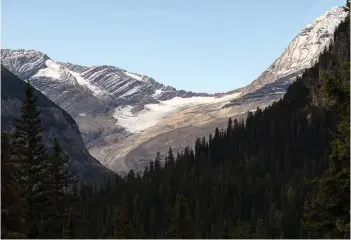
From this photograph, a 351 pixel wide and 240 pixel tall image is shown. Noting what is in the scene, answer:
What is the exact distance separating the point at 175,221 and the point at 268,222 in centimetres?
13174

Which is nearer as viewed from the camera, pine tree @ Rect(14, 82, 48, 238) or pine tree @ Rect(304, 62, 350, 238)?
pine tree @ Rect(304, 62, 350, 238)

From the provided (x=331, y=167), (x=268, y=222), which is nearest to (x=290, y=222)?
(x=268, y=222)

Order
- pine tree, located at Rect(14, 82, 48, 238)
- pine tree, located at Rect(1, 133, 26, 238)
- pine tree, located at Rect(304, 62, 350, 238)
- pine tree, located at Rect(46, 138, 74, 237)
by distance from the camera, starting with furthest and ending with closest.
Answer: pine tree, located at Rect(46, 138, 74, 237)
pine tree, located at Rect(14, 82, 48, 238)
pine tree, located at Rect(304, 62, 350, 238)
pine tree, located at Rect(1, 133, 26, 238)

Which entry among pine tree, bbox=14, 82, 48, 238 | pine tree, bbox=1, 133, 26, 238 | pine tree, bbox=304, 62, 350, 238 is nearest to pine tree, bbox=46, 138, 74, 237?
pine tree, bbox=14, 82, 48, 238

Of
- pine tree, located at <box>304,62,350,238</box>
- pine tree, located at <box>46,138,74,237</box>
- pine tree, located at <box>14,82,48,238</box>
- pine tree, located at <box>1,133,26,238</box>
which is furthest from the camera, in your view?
pine tree, located at <box>46,138,74,237</box>

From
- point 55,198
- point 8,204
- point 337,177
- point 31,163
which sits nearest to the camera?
point 8,204

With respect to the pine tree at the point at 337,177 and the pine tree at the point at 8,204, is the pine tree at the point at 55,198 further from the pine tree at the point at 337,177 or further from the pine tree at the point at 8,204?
the pine tree at the point at 337,177

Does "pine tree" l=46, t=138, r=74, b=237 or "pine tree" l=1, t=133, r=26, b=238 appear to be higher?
"pine tree" l=1, t=133, r=26, b=238

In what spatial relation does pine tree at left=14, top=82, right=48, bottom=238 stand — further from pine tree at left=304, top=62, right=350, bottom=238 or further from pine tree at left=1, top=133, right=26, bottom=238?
pine tree at left=304, top=62, right=350, bottom=238

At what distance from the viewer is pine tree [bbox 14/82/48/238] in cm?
4441

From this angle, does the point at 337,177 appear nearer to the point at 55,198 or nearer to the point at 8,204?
the point at 8,204

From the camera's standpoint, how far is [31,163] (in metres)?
47.1

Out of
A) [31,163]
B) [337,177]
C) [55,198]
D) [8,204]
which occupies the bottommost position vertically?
[55,198]

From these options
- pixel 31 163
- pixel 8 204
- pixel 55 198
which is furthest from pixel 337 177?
pixel 55 198
